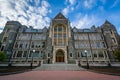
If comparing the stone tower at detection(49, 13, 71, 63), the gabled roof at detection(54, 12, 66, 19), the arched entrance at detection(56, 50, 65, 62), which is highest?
the gabled roof at detection(54, 12, 66, 19)

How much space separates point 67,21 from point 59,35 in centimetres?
704

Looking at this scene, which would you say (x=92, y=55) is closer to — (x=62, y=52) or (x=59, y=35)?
(x=62, y=52)

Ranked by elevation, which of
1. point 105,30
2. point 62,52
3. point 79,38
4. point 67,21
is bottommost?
point 62,52

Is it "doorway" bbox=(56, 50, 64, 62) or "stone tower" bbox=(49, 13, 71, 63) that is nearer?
"stone tower" bbox=(49, 13, 71, 63)

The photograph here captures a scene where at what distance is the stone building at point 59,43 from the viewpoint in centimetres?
3347

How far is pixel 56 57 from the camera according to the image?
3450 centimetres

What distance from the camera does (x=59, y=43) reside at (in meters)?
35.3

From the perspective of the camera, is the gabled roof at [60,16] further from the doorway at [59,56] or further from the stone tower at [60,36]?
the doorway at [59,56]

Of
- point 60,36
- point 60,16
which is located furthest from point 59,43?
point 60,16

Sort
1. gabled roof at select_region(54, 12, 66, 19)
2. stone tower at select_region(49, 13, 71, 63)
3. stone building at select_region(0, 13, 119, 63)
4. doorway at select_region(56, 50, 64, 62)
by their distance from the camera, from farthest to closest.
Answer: gabled roof at select_region(54, 12, 66, 19) → doorway at select_region(56, 50, 64, 62) → stone tower at select_region(49, 13, 71, 63) → stone building at select_region(0, 13, 119, 63)

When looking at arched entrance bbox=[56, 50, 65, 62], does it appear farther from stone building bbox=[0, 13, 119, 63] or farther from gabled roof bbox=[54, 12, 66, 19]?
gabled roof bbox=[54, 12, 66, 19]

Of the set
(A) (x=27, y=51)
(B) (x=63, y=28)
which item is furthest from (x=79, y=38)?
(A) (x=27, y=51)

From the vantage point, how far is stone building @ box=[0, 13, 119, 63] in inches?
1318

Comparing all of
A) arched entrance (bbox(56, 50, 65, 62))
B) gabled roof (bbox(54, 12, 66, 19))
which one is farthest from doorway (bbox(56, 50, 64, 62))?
gabled roof (bbox(54, 12, 66, 19))
